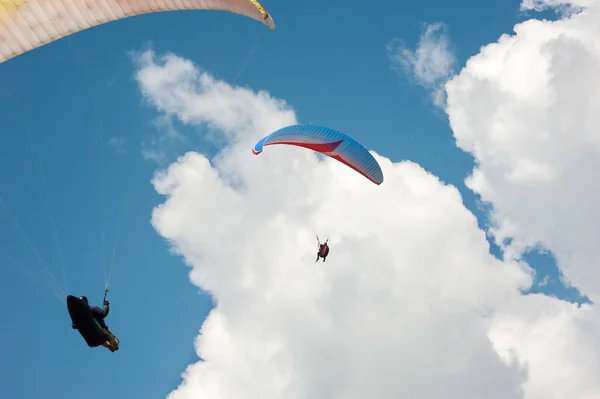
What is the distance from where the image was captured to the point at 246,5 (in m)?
20.5

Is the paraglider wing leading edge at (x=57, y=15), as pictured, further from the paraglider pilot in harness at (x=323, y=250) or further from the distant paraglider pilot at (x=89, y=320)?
the paraglider pilot in harness at (x=323, y=250)

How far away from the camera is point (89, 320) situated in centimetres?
2288

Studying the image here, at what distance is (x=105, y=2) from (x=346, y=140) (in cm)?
1941

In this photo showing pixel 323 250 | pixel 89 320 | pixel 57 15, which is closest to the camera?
pixel 57 15

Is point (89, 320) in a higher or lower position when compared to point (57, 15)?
lower

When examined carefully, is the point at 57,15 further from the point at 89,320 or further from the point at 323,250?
the point at 323,250

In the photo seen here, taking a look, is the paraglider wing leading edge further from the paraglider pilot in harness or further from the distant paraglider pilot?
the paraglider pilot in harness

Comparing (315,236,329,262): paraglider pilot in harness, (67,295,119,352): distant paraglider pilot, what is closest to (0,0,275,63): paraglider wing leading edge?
(67,295,119,352): distant paraglider pilot

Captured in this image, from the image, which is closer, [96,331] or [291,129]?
[96,331]

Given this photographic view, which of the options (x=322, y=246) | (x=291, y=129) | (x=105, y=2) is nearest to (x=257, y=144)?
(x=291, y=129)

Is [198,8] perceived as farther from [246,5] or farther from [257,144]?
[257,144]

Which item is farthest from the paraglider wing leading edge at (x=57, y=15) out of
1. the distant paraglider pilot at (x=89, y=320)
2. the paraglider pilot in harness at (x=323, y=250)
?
the paraglider pilot in harness at (x=323, y=250)

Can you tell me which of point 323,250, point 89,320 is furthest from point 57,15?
point 323,250

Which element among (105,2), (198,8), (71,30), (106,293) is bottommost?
(106,293)
